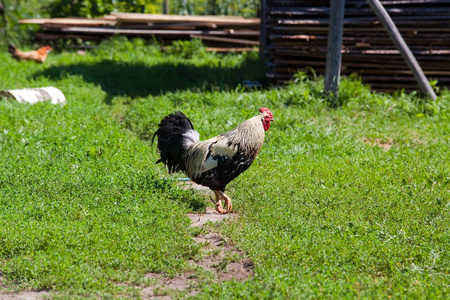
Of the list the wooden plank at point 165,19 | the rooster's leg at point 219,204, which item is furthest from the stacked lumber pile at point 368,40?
the rooster's leg at point 219,204

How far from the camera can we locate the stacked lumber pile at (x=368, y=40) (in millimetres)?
13078

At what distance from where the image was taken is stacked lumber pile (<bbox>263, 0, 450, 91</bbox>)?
42.9 ft

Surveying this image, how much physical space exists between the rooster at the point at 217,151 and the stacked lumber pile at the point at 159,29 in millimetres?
12018

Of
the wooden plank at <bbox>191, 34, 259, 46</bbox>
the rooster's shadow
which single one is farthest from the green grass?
the wooden plank at <bbox>191, 34, 259, 46</bbox>

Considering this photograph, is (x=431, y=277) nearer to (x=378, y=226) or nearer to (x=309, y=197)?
(x=378, y=226)

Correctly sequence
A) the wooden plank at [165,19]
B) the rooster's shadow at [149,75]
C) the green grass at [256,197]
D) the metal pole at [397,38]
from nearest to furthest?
1. the green grass at [256,197]
2. the metal pole at [397,38]
3. the rooster's shadow at [149,75]
4. the wooden plank at [165,19]

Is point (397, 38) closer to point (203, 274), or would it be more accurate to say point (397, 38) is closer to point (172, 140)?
point (172, 140)

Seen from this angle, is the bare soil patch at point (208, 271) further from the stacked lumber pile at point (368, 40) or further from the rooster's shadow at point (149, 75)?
the stacked lumber pile at point (368, 40)

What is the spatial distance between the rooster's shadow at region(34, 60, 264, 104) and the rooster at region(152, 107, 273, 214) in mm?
5830

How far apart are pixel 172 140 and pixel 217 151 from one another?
79 centimetres

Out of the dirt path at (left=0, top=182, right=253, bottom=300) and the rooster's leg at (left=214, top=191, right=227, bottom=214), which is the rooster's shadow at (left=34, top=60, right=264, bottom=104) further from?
the dirt path at (left=0, top=182, right=253, bottom=300)

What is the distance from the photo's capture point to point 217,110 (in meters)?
10.8

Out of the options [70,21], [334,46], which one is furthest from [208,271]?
[70,21]

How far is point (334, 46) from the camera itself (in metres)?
11.6
